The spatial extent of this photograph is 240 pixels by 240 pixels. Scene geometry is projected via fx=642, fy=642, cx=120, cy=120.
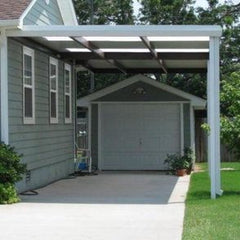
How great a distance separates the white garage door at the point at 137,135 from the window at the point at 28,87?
7431 mm

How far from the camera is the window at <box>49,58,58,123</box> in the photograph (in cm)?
1778

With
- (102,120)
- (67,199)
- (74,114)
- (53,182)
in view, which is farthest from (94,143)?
(67,199)

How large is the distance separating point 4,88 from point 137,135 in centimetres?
980

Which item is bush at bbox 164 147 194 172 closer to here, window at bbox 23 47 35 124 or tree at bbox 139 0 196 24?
window at bbox 23 47 35 124

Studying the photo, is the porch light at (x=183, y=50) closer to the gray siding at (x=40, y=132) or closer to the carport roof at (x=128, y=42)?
the carport roof at (x=128, y=42)

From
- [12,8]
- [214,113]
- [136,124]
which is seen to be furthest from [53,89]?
[214,113]

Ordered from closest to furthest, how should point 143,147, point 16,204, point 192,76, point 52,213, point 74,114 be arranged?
point 52,213 < point 16,204 < point 74,114 < point 143,147 < point 192,76

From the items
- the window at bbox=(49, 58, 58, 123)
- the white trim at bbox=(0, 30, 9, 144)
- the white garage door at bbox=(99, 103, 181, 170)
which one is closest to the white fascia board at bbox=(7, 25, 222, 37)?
the white trim at bbox=(0, 30, 9, 144)

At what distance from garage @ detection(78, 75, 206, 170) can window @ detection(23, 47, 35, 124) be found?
722 cm

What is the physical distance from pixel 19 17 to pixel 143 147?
10113mm

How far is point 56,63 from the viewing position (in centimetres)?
1850

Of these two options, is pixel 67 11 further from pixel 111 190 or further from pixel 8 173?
pixel 8 173

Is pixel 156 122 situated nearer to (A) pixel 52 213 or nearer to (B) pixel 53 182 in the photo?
(B) pixel 53 182

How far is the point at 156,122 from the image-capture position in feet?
75.4
